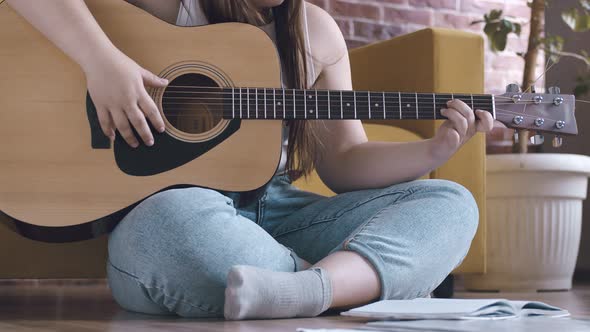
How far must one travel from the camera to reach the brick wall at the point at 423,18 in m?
2.71

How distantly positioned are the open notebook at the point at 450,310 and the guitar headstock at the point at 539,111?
36cm

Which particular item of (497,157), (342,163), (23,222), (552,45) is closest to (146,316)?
(23,222)

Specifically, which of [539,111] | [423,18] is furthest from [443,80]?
[423,18]

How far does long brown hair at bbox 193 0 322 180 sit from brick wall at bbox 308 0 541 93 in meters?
1.23

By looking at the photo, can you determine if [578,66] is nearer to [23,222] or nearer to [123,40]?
[123,40]

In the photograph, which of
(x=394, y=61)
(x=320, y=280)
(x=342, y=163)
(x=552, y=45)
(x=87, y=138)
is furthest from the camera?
(x=552, y=45)

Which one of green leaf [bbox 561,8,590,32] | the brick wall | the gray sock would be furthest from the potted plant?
the gray sock

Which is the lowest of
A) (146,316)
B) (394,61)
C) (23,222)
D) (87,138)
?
(146,316)

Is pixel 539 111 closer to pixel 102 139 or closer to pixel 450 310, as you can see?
pixel 450 310

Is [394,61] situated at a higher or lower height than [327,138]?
higher

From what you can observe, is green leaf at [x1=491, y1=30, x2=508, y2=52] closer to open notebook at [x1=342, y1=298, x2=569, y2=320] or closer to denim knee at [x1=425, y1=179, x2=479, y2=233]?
denim knee at [x1=425, y1=179, x2=479, y2=233]

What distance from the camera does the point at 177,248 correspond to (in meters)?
1.11

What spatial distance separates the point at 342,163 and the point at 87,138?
435 mm

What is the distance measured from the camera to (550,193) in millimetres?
2197
